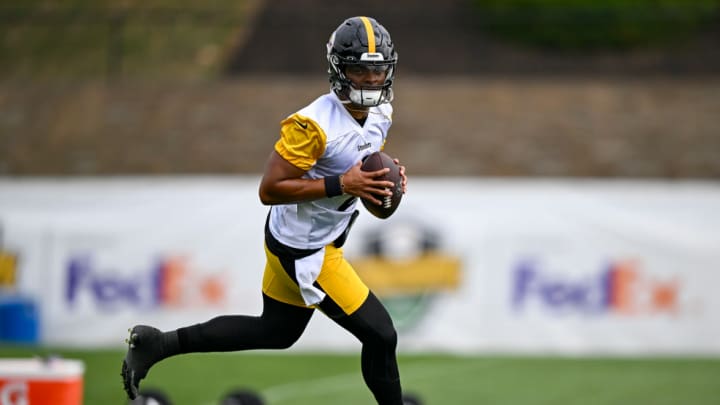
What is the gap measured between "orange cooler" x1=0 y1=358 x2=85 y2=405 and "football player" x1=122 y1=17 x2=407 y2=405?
0.50 meters

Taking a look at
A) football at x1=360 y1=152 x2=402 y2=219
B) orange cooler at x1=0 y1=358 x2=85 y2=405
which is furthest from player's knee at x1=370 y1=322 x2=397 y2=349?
orange cooler at x1=0 y1=358 x2=85 y2=405

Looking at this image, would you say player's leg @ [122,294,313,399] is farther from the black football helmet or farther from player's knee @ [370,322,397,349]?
the black football helmet

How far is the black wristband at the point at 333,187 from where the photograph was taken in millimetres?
5418

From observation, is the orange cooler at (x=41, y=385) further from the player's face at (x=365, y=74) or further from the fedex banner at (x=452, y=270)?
the fedex banner at (x=452, y=270)

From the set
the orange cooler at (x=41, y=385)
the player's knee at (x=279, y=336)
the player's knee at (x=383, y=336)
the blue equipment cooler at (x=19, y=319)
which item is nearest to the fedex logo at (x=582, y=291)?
the blue equipment cooler at (x=19, y=319)

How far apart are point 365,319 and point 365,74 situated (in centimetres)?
119

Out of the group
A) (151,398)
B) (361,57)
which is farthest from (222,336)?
(361,57)

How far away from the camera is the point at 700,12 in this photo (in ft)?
59.8

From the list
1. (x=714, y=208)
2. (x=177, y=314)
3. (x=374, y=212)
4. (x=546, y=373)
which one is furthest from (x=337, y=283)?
(x=714, y=208)

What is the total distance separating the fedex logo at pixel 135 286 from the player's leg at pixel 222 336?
5.86 m

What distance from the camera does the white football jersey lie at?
540 cm

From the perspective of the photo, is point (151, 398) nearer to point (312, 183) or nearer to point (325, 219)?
point (325, 219)

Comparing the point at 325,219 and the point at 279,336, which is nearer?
the point at 325,219

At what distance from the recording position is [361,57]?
5441 mm
